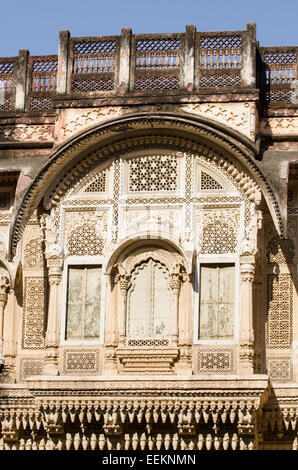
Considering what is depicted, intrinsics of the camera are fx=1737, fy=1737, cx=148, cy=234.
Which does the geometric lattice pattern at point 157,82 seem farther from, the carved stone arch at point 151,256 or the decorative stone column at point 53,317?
the decorative stone column at point 53,317

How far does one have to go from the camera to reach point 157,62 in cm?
2223

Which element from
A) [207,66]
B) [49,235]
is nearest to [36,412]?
[49,235]

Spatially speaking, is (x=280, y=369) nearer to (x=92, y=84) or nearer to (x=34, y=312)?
(x=34, y=312)

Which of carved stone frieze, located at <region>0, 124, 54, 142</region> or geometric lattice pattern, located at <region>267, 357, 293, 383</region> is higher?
carved stone frieze, located at <region>0, 124, 54, 142</region>

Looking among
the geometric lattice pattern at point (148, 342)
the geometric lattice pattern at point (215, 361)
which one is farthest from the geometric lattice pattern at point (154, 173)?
the geometric lattice pattern at point (215, 361)

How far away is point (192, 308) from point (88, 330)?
1.34 m

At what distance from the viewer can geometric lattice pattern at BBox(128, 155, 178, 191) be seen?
21.9 metres

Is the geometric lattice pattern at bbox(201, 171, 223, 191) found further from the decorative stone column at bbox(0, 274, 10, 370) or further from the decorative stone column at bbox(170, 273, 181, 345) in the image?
the decorative stone column at bbox(0, 274, 10, 370)

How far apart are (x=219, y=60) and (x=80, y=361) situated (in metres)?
4.20

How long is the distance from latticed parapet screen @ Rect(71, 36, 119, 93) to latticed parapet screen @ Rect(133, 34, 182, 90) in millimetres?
318

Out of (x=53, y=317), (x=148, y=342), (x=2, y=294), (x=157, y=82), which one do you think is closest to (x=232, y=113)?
(x=157, y=82)

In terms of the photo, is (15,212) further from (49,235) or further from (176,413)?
(176,413)

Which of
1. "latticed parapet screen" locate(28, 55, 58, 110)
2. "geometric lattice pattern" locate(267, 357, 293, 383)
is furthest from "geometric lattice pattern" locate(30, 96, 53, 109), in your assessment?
"geometric lattice pattern" locate(267, 357, 293, 383)

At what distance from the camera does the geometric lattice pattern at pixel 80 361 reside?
2155 cm
